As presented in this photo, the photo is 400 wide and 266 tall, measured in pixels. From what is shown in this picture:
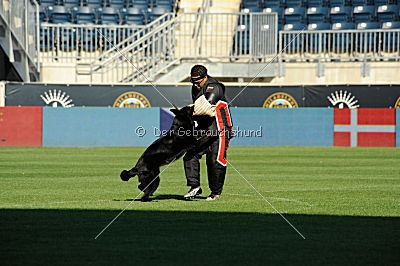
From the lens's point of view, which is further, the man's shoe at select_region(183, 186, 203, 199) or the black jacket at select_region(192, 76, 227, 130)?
the man's shoe at select_region(183, 186, 203, 199)

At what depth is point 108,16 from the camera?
29.7 m

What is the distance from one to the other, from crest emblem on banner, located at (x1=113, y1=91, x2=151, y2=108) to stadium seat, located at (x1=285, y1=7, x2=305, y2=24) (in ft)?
24.5

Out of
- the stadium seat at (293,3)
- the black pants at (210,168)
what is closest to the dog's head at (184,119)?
the black pants at (210,168)

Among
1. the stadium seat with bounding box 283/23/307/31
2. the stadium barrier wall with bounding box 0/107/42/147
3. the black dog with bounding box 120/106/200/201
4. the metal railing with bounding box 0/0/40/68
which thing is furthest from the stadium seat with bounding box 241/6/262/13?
the black dog with bounding box 120/106/200/201

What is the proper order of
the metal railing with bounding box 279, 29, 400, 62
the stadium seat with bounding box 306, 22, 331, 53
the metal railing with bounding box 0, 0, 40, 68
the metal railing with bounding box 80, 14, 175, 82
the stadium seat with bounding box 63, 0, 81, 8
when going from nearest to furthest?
the metal railing with bounding box 0, 0, 40, 68 → the metal railing with bounding box 80, 14, 175, 82 → the metal railing with bounding box 279, 29, 400, 62 → the stadium seat with bounding box 306, 22, 331, 53 → the stadium seat with bounding box 63, 0, 81, 8

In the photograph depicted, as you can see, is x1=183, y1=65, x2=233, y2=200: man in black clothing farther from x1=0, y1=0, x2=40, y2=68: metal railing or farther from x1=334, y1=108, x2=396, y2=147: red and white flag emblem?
x1=334, y1=108, x2=396, y2=147: red and white flag emblem

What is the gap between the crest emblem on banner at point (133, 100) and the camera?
25.2 m

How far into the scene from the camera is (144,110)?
77.1ft

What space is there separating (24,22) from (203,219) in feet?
61.7

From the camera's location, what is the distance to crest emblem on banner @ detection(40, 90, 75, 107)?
82.3 feet

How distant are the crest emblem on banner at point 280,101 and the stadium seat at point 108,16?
778 cm

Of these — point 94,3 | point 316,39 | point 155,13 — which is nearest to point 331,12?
point 316,39

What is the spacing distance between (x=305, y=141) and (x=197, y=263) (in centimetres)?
1849

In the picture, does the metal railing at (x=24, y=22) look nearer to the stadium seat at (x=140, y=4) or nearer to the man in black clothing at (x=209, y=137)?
the stadium seat at (x=140, y=4)
